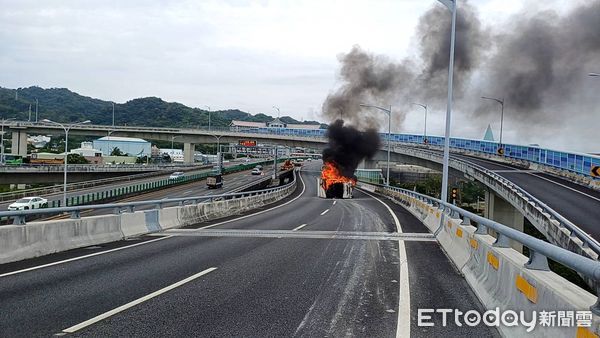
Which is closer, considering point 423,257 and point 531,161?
point 423,257

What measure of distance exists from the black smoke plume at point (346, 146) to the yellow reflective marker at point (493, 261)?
152 ft

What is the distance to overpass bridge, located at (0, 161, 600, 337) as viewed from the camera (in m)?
5.31

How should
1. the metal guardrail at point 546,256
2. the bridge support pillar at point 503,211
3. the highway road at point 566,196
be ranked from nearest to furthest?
the metal guardrail at point 546,256
the highway road at point 566,196
the bridge support pillar at point 503,211

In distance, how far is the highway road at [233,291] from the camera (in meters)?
5.68

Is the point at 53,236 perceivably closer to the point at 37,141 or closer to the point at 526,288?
the point at 526,288

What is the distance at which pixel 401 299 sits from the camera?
7.03 m

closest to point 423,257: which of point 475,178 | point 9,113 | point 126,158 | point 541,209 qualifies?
point 541,209

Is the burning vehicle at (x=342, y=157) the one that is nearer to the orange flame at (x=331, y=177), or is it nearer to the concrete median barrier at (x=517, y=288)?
the orange flame at (x=331, y=177)

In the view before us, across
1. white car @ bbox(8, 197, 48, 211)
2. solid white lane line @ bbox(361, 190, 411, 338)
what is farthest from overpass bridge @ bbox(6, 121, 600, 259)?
white car @ bbox(8, 197, 48, 211)

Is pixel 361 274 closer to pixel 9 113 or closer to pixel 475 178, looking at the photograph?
pixel 475 178

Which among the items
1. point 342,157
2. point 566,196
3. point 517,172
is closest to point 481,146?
point 517,172

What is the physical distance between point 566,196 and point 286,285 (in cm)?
2809

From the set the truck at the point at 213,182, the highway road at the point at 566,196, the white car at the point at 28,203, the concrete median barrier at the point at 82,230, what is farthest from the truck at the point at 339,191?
the concrete median barrier at the point at 82,230

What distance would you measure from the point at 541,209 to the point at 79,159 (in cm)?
9492
